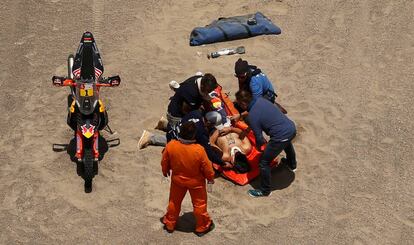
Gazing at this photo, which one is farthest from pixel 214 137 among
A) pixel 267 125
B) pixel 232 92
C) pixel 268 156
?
pixel 232 92

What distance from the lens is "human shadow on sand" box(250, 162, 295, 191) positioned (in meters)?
11.4

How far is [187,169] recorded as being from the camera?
373 inches

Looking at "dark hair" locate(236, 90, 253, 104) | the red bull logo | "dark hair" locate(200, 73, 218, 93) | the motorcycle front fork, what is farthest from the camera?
the motorcycle front fork

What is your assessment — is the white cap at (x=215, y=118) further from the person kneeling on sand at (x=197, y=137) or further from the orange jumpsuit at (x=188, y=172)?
the orange jumpsuit at (x=188, y=172)

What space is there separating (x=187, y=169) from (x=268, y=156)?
1.75 metres

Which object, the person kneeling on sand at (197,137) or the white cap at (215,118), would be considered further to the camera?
the white cap at (215,118)

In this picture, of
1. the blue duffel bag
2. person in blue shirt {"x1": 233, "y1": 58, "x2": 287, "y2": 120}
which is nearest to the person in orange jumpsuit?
person in blue shirt {"x1": 233, "y1": 58, "x2": 287, "y2": 120}

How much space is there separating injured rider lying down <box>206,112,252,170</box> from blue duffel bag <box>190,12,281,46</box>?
3624mm

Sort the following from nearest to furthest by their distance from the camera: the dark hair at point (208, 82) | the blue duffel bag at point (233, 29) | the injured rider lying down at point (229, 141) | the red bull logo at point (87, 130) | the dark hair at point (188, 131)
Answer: the dark hair at point (188, 131), the dark hair at point (208, 82), the red bull logo at point (87, 130), the injured rider lying down at point (229, 141), the blue duffel bag at point (233, 29)

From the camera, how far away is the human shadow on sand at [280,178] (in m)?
11.4

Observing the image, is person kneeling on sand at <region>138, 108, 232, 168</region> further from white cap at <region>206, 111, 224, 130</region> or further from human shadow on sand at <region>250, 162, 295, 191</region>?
human shadow on sand at <region>250, 162, 295, 191</region>

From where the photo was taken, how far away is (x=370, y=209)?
10.8 meters

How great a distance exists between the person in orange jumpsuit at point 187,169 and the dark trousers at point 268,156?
1.32 meters

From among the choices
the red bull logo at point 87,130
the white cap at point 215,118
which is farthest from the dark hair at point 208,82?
the red bull logo at point 87,130
